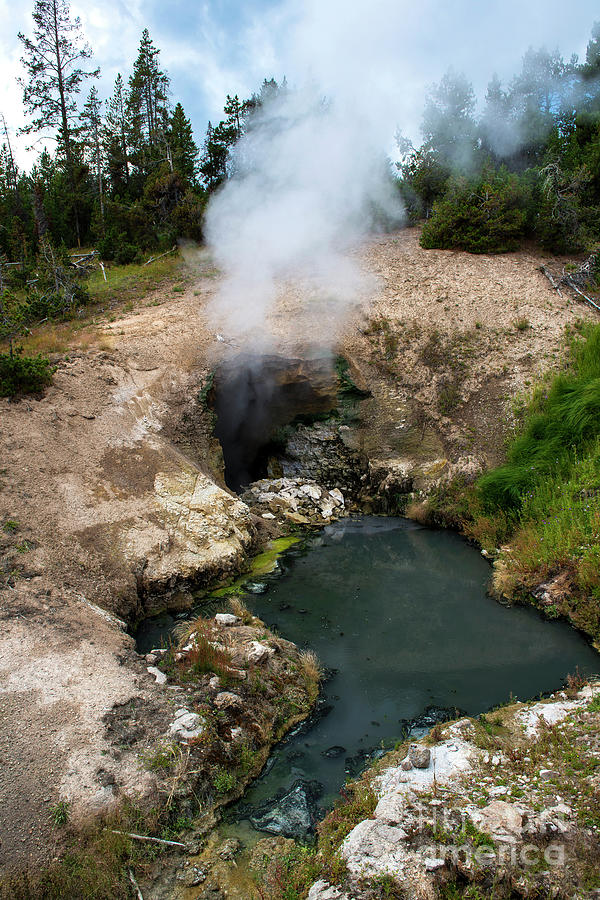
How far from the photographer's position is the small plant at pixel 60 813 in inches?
180

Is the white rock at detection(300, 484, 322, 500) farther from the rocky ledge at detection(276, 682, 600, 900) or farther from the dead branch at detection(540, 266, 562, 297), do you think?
the dead branch at detection(540, 266, 562, 297)

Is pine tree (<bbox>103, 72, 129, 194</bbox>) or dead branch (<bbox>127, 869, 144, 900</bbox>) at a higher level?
pine tree (<bbox>103, 72, 129, 194</bbox>)

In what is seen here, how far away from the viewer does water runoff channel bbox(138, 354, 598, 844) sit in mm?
5711

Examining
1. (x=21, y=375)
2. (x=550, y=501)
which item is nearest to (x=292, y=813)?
(x=550, y=501)

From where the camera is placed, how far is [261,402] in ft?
50.0

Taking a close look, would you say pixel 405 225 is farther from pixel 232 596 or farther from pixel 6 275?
pixel 232 596

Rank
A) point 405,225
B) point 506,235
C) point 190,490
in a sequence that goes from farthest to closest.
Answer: point 405,225
point 506,235
point 190,490

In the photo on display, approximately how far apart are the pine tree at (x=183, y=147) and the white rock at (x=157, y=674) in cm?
2189

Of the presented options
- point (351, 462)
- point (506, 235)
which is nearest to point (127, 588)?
point (351, 462)

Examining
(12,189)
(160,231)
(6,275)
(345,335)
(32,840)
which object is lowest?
(32,840)

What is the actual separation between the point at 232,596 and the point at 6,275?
14.9 m

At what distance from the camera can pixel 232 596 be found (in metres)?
9.59

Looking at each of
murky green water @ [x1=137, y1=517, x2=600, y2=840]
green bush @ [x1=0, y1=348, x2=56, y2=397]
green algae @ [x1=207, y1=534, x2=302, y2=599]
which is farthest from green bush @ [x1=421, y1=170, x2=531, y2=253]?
green bush @ [x1=0, y1=348, x2=56, y2=397]

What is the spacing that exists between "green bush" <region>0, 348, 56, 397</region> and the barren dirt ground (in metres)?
0.26
